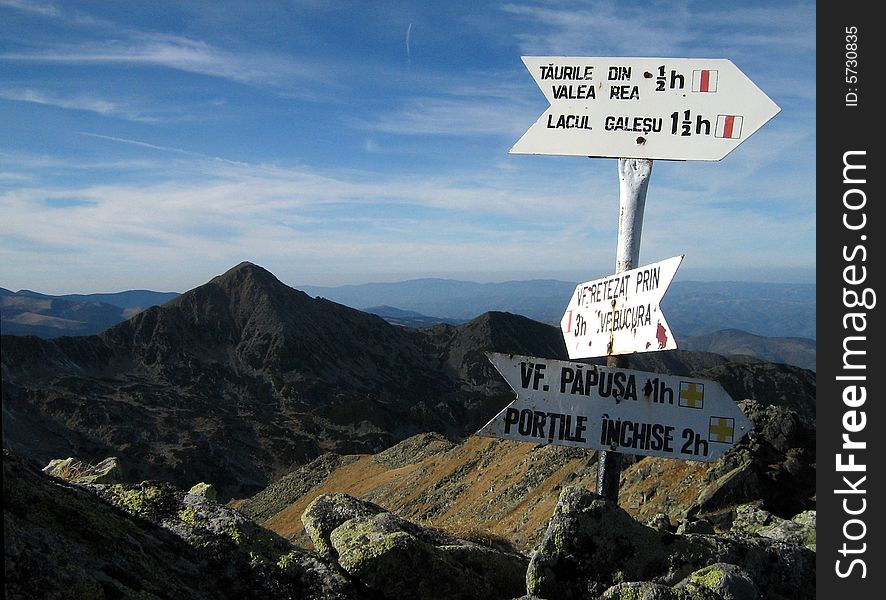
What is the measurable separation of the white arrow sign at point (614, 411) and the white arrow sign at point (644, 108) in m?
2.46

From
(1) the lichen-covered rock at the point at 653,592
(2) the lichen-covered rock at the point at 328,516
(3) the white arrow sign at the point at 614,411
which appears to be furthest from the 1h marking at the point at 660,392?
(2) the lichen-covered rock at the point at 328,516

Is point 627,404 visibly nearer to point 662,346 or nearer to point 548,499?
point 662,346

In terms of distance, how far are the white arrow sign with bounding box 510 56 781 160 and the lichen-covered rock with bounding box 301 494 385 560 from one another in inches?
209

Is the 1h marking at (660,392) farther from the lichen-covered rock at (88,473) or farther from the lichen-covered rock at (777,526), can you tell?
the lichen-covered rock at (88,473)

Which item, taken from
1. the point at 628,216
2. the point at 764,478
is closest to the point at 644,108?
the point at 628,216

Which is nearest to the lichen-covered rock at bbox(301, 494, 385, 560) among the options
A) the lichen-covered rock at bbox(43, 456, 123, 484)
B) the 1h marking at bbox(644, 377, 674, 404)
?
the 1h marking at bbox(644, 377, 674, 404)

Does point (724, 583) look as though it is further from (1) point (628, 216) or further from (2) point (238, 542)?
(2) point (238, 542)

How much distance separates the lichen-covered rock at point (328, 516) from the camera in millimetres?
7879

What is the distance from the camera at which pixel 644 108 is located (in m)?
6.74

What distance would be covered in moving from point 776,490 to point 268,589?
19.8 metres

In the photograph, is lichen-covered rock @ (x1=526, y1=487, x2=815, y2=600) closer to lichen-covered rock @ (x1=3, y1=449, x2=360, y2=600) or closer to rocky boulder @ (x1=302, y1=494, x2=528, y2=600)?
rocky boulder @ (x1=302, y1=494, x2=528, y2=600)

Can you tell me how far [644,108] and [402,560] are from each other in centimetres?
582
